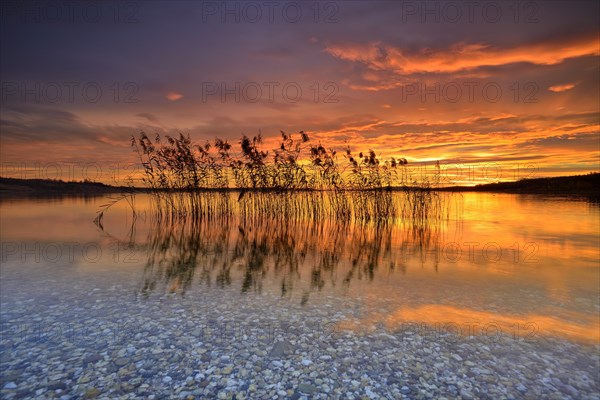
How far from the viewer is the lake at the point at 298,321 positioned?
180 inches

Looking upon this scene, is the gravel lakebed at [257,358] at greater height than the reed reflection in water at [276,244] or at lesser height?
lesser

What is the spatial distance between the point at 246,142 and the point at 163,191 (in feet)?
23.1

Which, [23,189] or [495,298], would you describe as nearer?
[495,298]

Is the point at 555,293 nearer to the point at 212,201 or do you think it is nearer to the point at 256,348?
the point at 256,348

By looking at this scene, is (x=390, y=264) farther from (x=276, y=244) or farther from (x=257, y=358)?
(x=257, y=358)

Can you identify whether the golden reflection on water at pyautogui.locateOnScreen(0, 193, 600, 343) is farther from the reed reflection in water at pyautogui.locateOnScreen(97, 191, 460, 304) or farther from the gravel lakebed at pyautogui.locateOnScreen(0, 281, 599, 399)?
the gravel lakebed at pyautogui.locateOnScreen(0, 281, 599, 399)

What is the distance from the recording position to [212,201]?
85.1ft

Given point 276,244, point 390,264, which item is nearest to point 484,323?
point 390,264

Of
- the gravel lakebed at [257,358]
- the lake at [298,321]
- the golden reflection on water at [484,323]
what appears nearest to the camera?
the gravel lakebed at [257,358]

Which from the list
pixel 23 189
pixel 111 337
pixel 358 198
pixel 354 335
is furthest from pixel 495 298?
pixel 23 189

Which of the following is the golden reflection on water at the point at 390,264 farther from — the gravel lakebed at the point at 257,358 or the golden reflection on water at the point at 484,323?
the gravel lakebed at the point at 257,358

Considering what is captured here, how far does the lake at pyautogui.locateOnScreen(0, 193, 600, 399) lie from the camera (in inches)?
180

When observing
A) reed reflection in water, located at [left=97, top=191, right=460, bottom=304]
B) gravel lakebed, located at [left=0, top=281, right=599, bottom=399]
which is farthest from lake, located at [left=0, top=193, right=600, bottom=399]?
reed reflection in water, located at [left=97, top=191, right=460, bottom=304]

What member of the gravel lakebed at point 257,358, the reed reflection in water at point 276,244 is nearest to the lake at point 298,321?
the gravel lakebed at point 257,358
